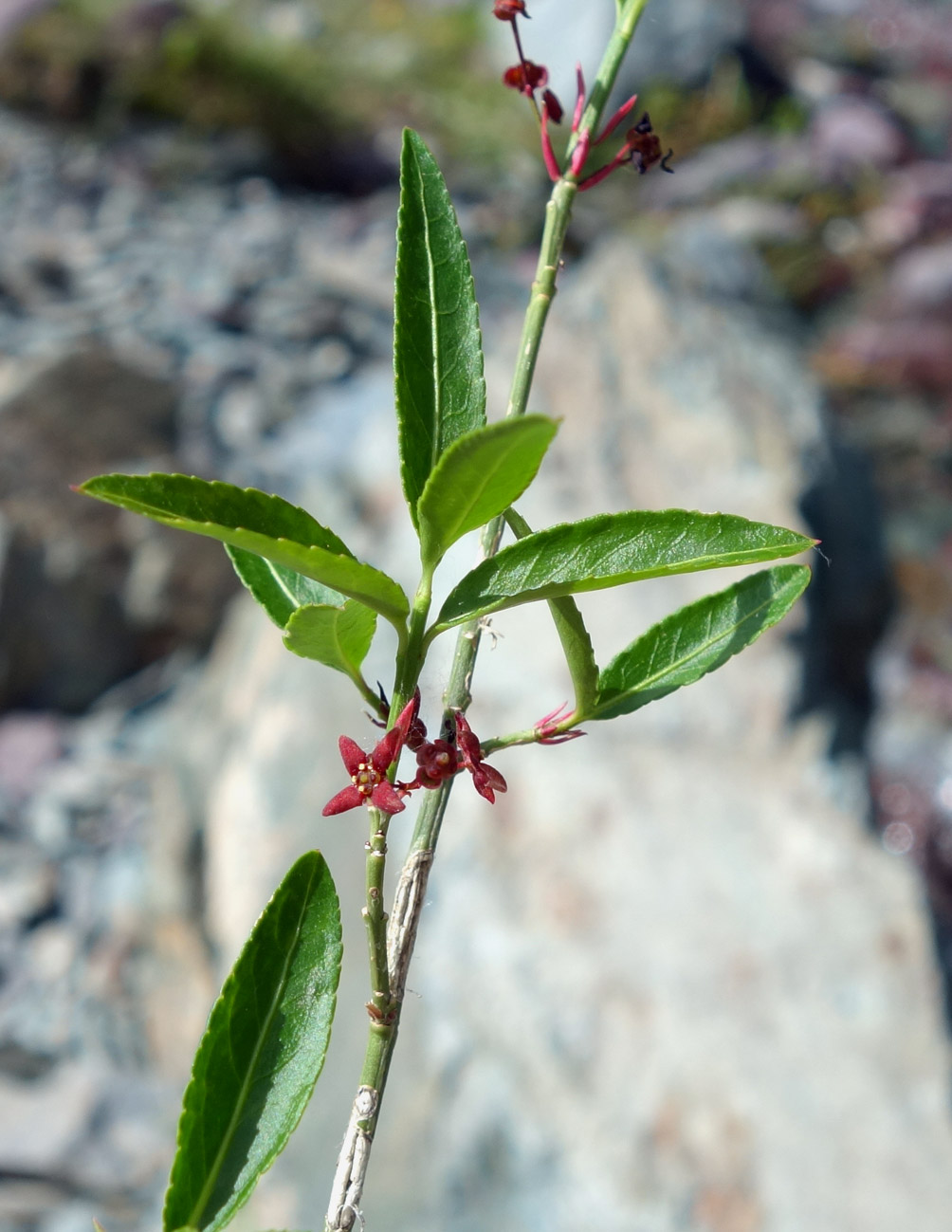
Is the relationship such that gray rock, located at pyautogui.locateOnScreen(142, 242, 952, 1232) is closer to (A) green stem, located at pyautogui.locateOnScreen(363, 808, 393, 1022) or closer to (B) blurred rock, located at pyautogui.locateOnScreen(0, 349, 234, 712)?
(B) blurred rock, located at pyautogui.locateOnScreen(0, 349, 234, 712)

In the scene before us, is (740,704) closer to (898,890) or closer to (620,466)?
(898,890)

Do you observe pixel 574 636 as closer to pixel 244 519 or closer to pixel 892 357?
pixel 244 519

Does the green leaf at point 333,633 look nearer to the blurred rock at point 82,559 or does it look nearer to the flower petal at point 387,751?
the flower petal at point 387,751

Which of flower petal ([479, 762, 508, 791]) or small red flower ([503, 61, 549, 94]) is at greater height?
small red flower ([503, 61, 549, 94])

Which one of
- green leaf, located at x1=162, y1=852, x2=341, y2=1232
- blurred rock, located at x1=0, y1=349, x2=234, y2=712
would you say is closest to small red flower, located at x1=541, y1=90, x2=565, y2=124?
green leaf, located at x1=162, y1=852, x2=341, y2=1232

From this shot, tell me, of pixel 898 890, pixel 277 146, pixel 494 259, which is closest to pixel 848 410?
pixel 494 259

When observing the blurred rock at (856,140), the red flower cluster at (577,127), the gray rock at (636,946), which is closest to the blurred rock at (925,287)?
the blurred rock at (856,140)

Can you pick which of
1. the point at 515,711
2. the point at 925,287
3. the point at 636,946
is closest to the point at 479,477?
the point at 636,946
